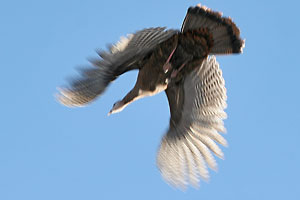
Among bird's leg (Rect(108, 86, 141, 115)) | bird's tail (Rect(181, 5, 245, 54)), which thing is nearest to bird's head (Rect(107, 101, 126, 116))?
bird's leg (Rect(108, 86, 141, 115))

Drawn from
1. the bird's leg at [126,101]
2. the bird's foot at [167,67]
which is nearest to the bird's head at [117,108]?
the bird's leg at [126,101]

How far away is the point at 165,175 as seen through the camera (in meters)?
9.43

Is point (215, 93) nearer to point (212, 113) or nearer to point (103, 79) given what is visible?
point (212, 113)

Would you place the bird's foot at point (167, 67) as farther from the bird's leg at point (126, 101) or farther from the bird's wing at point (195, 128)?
the bird's leg at point (126, 101)

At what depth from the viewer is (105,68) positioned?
9.59 m

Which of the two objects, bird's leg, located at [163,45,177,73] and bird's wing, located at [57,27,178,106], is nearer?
bird's wing, located at [57,27,178,106]

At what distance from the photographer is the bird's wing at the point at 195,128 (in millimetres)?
9438

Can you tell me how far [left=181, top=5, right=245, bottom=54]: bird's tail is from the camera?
9.05 meters

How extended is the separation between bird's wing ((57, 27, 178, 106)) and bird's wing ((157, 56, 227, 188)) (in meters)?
1.01

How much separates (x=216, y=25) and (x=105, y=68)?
82.4 inches

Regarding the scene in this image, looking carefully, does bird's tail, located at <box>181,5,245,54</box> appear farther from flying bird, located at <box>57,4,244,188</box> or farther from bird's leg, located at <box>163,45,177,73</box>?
bird's leg, located at <box>163,45,177,73</box>

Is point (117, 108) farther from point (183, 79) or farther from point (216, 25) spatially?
point (216, 25)

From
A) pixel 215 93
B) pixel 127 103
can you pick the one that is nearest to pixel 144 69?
pixel 127 103

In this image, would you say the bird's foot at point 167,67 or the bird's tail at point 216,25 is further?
the bird's foot at point 167,67
